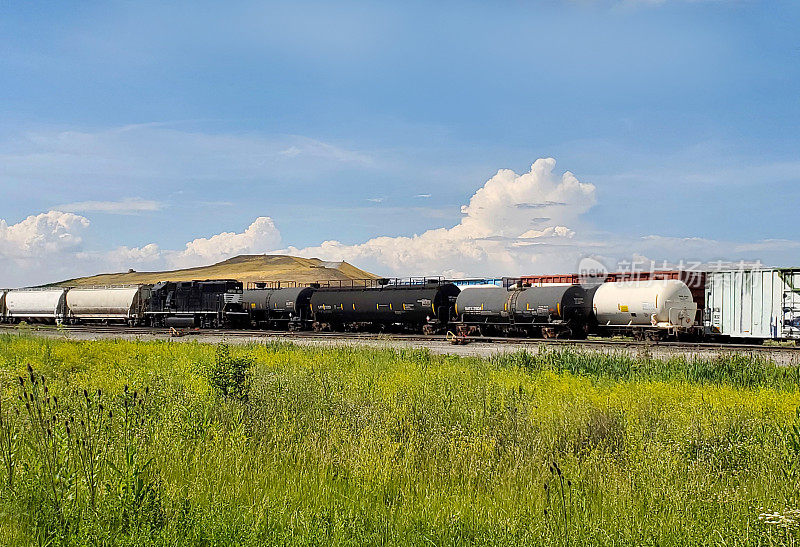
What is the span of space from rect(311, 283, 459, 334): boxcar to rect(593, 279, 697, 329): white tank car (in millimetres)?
9321

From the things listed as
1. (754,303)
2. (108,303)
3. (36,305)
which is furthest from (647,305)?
(36,305)

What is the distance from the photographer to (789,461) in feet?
28.3

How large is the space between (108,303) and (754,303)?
163ft

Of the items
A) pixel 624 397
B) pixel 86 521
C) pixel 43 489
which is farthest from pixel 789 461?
pixel 43 489

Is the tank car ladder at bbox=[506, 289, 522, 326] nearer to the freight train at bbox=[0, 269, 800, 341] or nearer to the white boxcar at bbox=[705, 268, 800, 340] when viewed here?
the freight train at bbox=[0, 269, 800, 341]

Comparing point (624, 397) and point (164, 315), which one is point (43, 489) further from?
point (164, 315)

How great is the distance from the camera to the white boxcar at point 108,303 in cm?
5731

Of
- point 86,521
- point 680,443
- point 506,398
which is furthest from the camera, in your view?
point 506,398

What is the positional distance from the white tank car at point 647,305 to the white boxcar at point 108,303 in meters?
37.9

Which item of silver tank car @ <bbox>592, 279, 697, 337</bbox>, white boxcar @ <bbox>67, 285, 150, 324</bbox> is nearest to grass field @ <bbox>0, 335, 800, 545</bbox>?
silver tank car @ <bbox>592, 279, 697, 337</bbox>

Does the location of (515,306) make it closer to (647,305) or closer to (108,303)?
(647,305)

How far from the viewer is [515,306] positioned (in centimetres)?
3750

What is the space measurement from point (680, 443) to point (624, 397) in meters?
3.44

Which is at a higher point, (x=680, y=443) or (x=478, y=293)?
A: (x=478, y=293)
